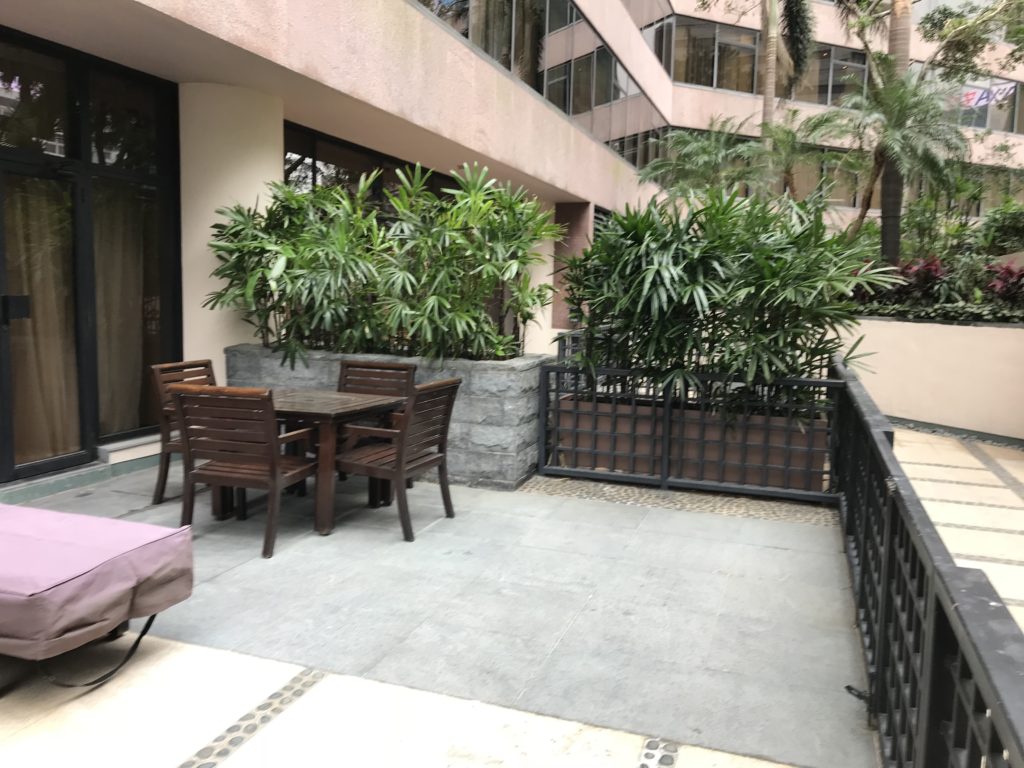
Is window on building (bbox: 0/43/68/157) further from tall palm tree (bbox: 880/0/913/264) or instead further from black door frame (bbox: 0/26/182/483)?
tall palm tree (bbox: 880/0/913/264)

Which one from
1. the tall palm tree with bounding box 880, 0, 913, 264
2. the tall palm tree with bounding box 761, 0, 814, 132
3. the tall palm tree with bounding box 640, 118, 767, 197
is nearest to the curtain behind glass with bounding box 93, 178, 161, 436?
the tall palm tree with bounding box 880, 0, 913, 264

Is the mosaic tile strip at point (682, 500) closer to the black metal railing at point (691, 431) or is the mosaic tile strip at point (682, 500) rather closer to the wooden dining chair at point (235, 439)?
the black metal railing at point (691, 431)

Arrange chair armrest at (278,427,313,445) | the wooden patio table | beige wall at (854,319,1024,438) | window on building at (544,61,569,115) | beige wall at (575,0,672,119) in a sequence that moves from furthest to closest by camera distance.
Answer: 1. beige wall at (575,0,672,119)
2. window on building at (544,61,569,115)
3. beige wall at (854,319,1024,438)
4. the wooden patio table
5. chair armrest at (278,427,313,445)

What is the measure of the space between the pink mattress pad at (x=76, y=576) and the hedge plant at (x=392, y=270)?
124 inches

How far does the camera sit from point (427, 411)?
4.75 metres

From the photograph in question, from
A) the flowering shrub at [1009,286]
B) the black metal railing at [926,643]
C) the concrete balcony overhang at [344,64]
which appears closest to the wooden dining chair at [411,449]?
the black metal railing at [926,643]

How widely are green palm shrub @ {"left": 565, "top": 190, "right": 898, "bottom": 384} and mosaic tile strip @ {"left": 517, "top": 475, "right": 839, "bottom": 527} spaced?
3.09 ft

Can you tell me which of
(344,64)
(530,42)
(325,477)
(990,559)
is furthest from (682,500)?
(530,42)

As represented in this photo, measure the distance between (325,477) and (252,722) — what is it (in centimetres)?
210

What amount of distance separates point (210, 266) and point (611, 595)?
4.83 meters

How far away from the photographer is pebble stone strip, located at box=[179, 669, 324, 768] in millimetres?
2451

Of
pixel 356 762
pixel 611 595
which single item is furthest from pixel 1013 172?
pixel 356 762

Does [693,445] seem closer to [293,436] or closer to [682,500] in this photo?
[682,500]

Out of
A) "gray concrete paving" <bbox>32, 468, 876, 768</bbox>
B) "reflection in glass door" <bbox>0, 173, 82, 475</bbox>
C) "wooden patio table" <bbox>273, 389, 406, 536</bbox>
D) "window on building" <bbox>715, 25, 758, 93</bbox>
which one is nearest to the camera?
"gray concrete paving" <bbox>32, 468, 876, 768</bbox>
